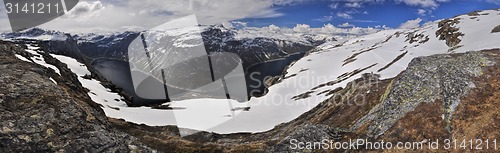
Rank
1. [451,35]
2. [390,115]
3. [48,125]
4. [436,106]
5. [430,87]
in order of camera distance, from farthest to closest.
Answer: [451,35] → [430,87] → [390,115] → [436,106] → [48,125]

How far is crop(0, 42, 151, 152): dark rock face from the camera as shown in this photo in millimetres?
17188

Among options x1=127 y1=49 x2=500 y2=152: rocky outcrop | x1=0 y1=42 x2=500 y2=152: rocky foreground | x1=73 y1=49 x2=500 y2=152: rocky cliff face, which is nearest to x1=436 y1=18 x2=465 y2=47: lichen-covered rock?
x1=73 y1=49 x2=500 y2=152: rocky cliff face

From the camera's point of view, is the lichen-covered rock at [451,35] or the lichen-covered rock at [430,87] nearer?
the lichen-covered rock at [430,87]

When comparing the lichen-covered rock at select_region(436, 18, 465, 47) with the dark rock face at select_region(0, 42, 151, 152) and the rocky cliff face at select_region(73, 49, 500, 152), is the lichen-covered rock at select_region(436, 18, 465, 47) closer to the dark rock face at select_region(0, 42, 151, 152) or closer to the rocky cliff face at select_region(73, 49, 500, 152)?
the rocky cliff face at select_region(73, 49, 500, 152)

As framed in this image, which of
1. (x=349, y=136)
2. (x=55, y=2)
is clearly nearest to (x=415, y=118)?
(x=349, y=136)

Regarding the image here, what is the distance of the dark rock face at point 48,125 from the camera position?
17188 mm

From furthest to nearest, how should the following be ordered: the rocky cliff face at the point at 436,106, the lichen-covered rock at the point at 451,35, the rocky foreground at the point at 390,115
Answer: the lichen-covered rock at the point at 451,35, the rocky cliff face at the point at 436,106, the rocky foreground at the point at 390,115

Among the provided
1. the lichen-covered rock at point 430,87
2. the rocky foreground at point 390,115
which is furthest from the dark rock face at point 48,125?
the lichen-covered rock at point 430,87

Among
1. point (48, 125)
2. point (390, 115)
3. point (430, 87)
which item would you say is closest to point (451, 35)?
A: point (430, 87)

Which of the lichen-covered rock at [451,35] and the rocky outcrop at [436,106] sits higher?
the lichen-covered rock at [451,35]

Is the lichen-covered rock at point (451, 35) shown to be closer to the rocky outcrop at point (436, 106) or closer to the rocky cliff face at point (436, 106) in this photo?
the rocky cliff face at point (436, 106)

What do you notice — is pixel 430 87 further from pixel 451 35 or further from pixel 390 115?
pixel 451 35

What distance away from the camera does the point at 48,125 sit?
1867 centimetres

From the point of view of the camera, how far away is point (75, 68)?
93875 mm
